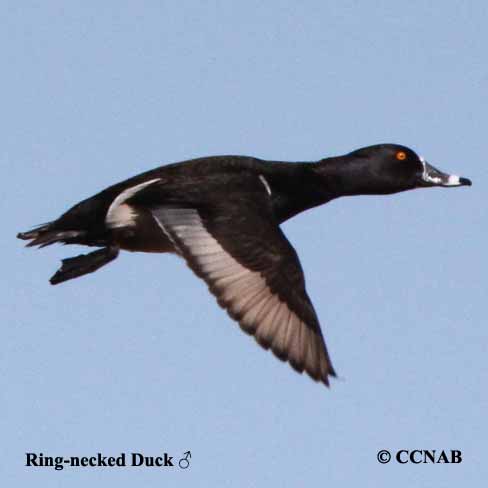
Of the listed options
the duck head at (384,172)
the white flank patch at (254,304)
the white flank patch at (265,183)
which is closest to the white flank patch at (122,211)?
the white flank patch at (254,304)

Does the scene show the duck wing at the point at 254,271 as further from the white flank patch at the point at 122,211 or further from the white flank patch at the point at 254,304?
the white flank patch at the point at 122,211

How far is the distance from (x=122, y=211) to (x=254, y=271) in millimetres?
1078

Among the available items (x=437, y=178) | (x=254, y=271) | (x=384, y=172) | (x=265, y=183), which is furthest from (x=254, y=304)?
(x=437, y=178)

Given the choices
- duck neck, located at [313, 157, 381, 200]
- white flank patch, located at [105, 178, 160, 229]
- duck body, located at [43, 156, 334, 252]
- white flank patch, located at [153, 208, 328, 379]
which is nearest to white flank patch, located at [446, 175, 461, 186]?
duck neck, located at [313, 157, 381, 200]

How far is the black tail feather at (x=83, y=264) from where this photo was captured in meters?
9.39

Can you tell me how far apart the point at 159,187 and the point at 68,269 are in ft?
2.57

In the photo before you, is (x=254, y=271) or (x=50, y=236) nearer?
(x=254, y=271)

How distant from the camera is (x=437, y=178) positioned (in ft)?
35.2

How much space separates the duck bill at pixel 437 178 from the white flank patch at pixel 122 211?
7.25 ft

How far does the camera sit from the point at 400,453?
34.3ft

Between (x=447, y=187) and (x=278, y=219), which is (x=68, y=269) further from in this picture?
(x=447, y=187)

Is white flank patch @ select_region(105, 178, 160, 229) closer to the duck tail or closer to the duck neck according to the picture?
the duck tail

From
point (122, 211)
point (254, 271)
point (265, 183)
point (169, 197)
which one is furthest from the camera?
point (265, 183)

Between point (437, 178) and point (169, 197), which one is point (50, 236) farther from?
point (437, 178)
